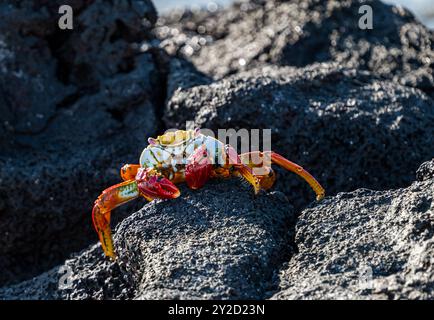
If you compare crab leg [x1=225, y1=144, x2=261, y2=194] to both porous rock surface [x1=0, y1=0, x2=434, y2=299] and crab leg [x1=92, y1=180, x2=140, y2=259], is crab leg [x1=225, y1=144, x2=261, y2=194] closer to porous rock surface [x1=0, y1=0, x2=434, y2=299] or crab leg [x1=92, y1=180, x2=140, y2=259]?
porous rock surface [x1=0, y1=0, x2=434, y2=299]

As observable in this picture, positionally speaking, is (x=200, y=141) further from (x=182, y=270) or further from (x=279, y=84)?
(x=279, y=84)

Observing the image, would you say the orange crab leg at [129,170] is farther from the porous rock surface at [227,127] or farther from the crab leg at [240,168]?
the crab leg at [240,168]

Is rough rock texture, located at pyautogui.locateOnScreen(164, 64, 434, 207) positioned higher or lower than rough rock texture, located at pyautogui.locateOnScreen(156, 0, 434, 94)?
lower

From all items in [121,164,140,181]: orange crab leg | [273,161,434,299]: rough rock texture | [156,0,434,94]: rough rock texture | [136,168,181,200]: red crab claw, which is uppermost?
[156,0,434,94]: rough rock texture

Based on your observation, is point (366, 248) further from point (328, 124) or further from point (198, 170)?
point (328, 124)

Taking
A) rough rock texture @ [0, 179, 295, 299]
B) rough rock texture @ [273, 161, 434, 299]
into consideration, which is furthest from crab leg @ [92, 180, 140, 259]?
rough rock texture @ [273, 161, 434, 299]

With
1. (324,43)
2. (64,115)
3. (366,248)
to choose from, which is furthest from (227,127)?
(324,43)

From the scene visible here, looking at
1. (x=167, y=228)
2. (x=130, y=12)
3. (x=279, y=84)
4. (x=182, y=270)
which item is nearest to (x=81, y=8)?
(x=130, y=12)
